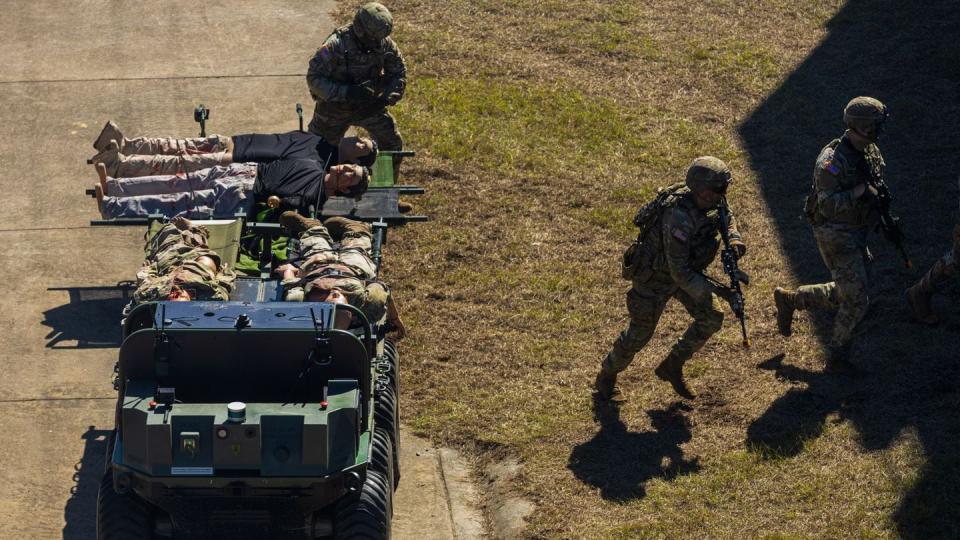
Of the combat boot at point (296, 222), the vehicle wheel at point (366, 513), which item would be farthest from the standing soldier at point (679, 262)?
the vehicle wheel at point (366, 513)

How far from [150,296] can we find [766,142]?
751cm

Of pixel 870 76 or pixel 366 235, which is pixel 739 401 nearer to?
pixel 366 235

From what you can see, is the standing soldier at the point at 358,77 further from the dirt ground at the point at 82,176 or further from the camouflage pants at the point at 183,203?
the dirt ground at the point at 82,176

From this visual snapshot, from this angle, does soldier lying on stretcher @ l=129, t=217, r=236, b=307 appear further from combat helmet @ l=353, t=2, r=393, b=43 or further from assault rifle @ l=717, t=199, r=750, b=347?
assault rifle @ l=717, t=199, r=750, b=347

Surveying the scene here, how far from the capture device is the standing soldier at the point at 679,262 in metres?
9.11

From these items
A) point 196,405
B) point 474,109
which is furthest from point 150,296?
point 474,109

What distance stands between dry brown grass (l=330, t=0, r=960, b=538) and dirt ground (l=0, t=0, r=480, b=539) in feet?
3.37

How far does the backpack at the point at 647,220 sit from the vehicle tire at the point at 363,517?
2658mm

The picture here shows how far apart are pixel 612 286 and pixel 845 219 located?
2569 mm

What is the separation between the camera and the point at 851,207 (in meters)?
9.66

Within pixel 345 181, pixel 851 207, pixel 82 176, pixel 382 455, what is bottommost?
pixel 82 176

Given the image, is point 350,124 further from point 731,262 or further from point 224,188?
point 731,262

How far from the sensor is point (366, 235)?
10164 mm

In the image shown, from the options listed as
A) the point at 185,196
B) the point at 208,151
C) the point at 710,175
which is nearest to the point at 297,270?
the point at 185,196
